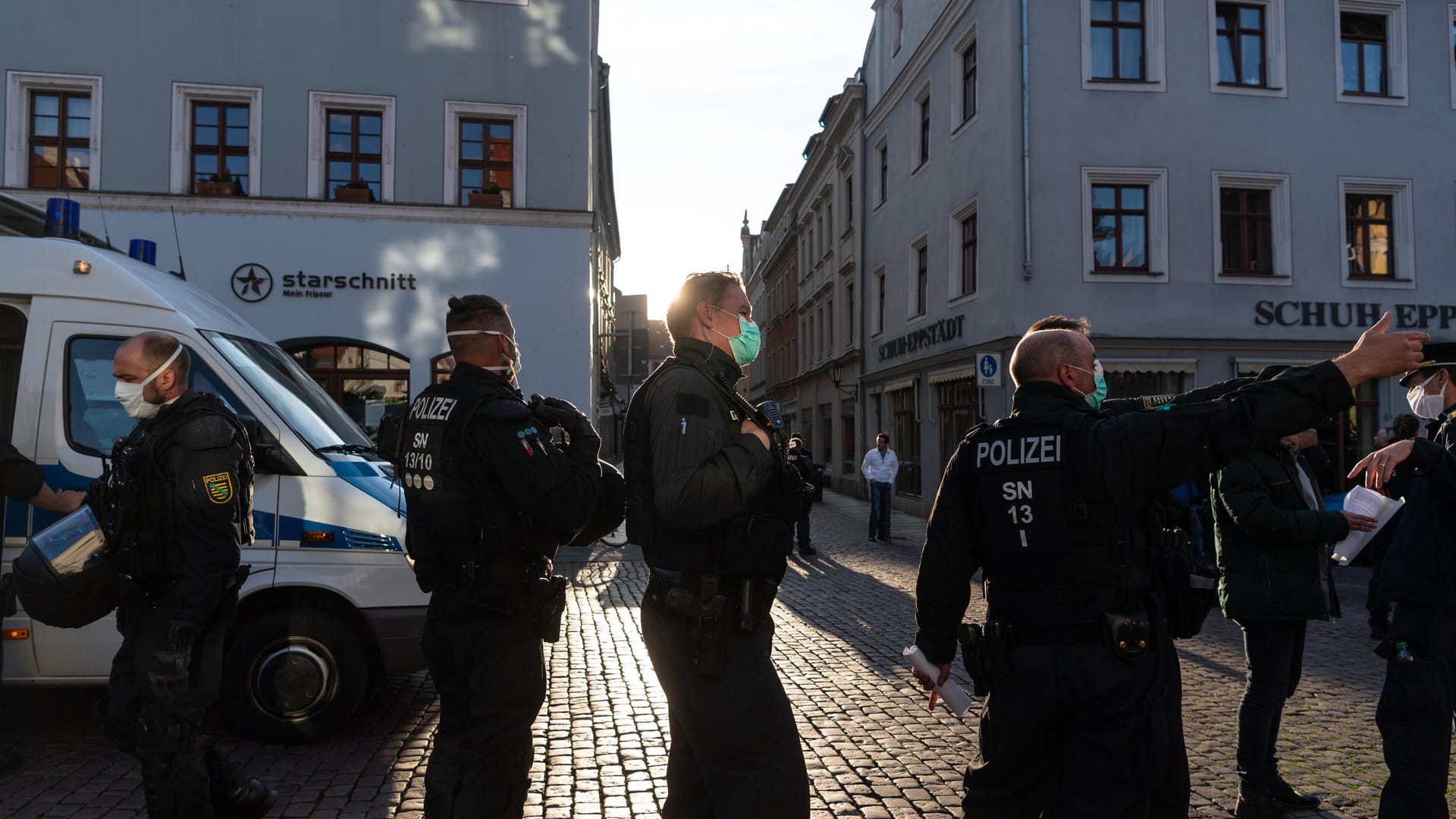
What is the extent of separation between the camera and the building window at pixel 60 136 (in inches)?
634

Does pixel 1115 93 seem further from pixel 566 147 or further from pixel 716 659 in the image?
pixel 716 659

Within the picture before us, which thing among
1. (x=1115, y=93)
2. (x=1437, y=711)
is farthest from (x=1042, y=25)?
(x=1437, y=711)

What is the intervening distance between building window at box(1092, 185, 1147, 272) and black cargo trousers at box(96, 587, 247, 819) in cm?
1661

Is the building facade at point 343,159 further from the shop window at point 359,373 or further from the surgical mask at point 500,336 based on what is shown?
the surgical mask at point 500,336

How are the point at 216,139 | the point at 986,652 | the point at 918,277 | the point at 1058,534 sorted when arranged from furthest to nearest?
the point at 918,277 < the point at 216,139 < the point at 986,652 < the point at 1058,534

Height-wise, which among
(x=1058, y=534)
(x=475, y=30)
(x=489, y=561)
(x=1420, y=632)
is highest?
(x=475, y=30)

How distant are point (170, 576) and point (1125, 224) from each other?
17.1 metres

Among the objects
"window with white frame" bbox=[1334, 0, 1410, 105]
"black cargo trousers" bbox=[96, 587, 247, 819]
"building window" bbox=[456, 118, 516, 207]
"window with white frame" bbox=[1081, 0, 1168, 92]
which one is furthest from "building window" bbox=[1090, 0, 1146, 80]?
"black cargo trousers" bbox=[96, 587, 247, 819]

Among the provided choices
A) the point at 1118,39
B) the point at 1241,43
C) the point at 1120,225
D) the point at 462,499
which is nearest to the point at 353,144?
the point at 1120,225

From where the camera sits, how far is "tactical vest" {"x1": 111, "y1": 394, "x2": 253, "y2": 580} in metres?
3.48

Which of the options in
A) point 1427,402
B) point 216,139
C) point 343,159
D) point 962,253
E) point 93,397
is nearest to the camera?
point 1427,402

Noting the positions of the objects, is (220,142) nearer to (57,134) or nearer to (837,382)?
(57,134)

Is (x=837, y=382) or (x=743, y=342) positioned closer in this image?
(x=743, y=342)

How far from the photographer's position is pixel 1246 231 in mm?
17500
